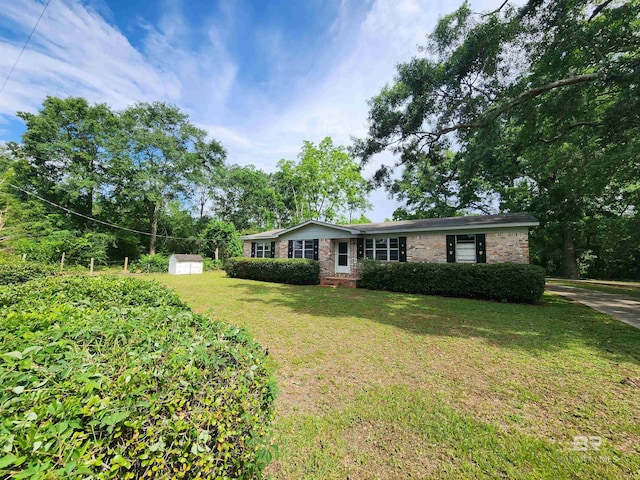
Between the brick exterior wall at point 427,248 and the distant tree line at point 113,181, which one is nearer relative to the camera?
the brick exterior wall at point 427,248

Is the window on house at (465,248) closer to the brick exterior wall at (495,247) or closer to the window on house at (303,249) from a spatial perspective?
the brick exterior wall at (495,247)

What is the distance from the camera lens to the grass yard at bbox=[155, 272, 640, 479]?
2.22 m

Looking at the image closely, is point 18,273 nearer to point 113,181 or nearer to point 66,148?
point 113,181

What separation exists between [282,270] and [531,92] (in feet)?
41.6

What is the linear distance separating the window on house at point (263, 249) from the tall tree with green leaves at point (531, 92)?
28.7 ft

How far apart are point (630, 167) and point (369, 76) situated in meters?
11.0

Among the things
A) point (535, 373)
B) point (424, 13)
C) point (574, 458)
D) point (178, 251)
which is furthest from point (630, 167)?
point (178, 251)

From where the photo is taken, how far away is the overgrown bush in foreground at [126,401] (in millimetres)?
923

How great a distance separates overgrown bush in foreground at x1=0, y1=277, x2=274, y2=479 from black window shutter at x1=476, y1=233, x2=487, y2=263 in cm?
1130

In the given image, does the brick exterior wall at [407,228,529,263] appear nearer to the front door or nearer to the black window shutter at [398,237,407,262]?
the black window shutter at [398,237,407,262]

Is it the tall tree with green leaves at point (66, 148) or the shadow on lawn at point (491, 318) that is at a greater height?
the tall tree with green leaves at point (66, 148)

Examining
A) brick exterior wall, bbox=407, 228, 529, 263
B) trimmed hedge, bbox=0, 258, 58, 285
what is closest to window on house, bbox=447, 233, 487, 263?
brick exterior wall, bbox=407, 228, 529, 263

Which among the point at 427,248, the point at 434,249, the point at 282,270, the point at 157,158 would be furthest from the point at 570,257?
the point at 157,158

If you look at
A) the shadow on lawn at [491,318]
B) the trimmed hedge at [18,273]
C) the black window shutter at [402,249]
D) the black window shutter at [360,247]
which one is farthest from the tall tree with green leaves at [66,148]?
the black window shutter at [402,249]
